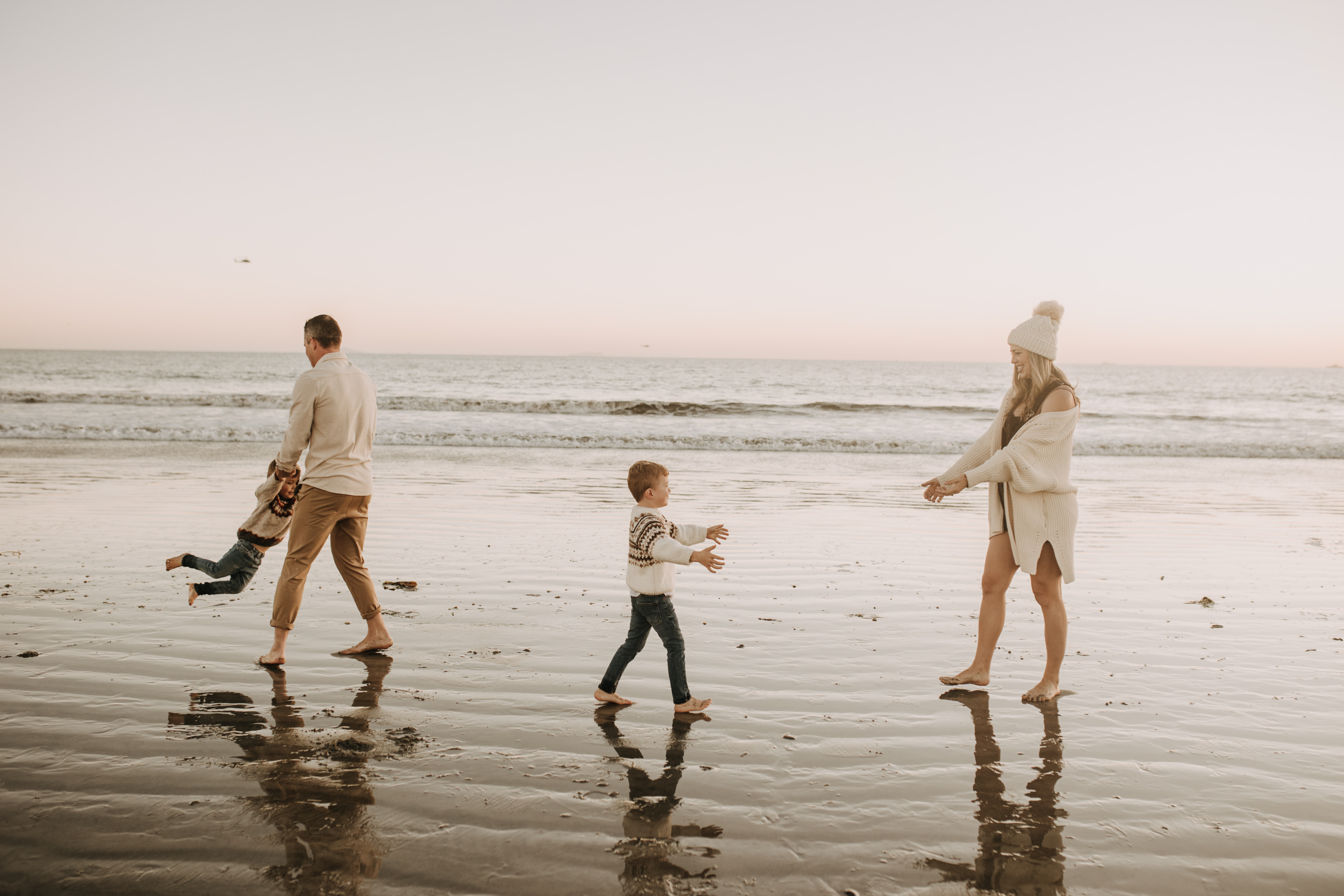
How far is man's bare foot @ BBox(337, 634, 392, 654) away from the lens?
5.00 meters

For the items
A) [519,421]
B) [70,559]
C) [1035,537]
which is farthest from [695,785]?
[519,421]

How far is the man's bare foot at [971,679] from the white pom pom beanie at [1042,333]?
1704mm

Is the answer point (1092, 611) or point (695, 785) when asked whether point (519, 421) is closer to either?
point (1092, 611)

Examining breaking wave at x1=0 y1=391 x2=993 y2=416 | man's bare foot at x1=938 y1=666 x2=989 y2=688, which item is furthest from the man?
breaking wave at x1=0 y1=391 x2=993 y2=416

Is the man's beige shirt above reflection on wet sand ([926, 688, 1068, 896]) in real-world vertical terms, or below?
above

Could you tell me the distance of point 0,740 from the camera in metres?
3.62

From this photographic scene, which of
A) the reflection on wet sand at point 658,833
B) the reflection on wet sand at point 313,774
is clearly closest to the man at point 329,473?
the reflection on wet sand at point 313,774

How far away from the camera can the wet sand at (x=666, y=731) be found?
2793 mm

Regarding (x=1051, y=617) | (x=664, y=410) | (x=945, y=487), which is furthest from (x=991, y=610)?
(x=664, y=410)

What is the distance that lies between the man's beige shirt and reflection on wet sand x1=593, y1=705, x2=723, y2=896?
2.13m

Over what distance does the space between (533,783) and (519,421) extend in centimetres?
2420

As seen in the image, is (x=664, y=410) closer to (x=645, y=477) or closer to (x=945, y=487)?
(x=945, y=487)

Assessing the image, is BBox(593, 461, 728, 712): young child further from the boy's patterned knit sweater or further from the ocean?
the ocean

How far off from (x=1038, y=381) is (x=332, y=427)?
3841 mm
